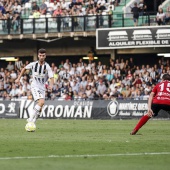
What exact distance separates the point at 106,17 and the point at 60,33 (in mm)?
3367

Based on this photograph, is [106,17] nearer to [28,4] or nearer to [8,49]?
[28,4]

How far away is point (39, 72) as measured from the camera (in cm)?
2073

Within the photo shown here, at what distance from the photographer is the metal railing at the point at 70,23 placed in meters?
37.7

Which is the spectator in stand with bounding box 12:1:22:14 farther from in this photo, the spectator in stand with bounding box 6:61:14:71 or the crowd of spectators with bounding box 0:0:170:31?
the spectator in stand with bounding box 6:61:14:71

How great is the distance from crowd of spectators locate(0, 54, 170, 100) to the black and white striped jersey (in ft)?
40.9

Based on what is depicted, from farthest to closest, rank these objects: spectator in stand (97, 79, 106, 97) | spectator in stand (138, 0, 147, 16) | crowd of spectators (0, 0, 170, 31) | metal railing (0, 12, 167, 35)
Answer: metal railing (0, 12, 167, 35) → crowd of spectators (0, 0, 170, 31) → spectator in stand (138, 0, 147, 16) → spectator in stand (97, 79, 106, 97)

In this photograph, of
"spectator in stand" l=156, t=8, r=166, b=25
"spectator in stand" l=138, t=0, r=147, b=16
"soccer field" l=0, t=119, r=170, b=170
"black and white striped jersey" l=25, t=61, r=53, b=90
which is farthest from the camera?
"spectator in stand" l=138, t=0, r=147, b=16

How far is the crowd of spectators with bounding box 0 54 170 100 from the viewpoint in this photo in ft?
113

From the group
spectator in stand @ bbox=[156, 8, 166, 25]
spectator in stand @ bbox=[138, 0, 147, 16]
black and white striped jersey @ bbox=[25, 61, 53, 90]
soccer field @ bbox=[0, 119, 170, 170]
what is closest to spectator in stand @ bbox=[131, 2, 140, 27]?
spectator in stand @ bbox=[138, 0, 147, 16]

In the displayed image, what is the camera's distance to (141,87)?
33625 mm

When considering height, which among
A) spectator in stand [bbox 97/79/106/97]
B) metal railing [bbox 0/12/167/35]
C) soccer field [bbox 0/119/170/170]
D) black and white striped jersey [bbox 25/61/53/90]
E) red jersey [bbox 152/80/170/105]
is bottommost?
spectator in stand [bbox 97/79/106/97]

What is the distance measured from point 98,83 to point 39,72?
15353 mm

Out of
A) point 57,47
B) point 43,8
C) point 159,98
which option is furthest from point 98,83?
point 159,98

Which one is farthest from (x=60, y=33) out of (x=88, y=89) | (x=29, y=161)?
(x=29, y=161)
